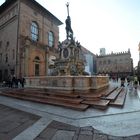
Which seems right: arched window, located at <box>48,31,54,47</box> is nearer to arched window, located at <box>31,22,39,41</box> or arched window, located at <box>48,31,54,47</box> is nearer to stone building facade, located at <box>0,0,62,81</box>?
stone building facade, located at <box>0,0,62,81</box>

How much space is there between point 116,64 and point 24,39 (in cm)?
4450

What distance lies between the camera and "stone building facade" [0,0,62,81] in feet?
81.6

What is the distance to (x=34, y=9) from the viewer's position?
1123 inches

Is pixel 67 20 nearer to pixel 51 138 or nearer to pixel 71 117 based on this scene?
pixel 71 117

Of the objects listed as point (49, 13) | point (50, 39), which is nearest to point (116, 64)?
point (50, 39)

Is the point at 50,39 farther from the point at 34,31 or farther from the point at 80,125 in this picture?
the point at 80,125

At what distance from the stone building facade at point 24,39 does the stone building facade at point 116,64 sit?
117ft

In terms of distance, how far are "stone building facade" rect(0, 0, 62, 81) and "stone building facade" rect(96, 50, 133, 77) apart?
1405 inches

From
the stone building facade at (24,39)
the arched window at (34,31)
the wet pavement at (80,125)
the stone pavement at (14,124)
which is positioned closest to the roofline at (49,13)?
the stone building facade at (24,39)

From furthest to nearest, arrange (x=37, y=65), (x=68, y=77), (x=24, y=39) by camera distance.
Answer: (x=37, y=65), (x=24, y=39), (x=68, y=77)

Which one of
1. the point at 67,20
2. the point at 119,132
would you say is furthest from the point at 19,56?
the point at 119,132

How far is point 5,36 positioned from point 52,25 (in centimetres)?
1024

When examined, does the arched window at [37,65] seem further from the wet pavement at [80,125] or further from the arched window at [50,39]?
the wet pavement at [80,125]

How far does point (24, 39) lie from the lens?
25.4 meters
